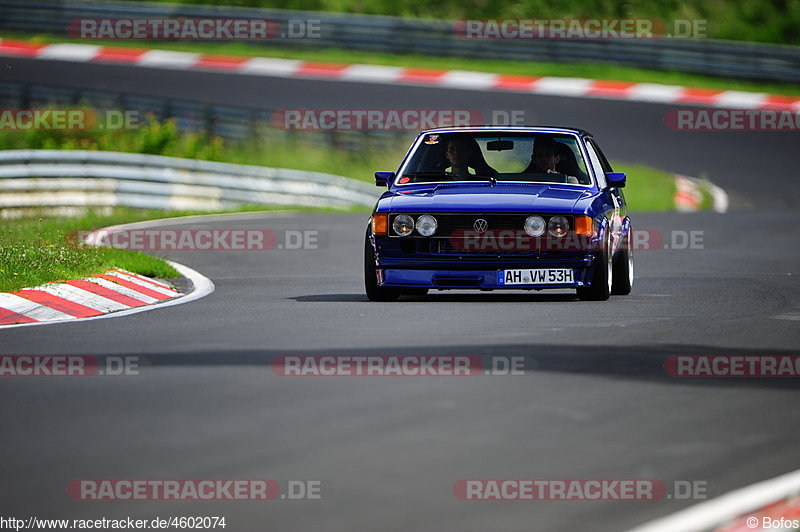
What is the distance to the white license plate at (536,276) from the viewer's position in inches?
429

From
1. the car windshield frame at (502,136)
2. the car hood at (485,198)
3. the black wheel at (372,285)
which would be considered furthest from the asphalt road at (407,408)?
the car windshield frame at (502,136)

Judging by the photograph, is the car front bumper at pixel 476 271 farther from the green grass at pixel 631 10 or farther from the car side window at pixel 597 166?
the green grass at pixel 631 10

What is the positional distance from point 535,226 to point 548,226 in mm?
93

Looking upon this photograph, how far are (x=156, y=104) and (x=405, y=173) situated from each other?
612 inches

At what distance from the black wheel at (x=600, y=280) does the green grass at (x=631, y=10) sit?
28941mm

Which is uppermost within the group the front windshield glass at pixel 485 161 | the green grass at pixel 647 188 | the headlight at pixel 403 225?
the front windshield glass at pixel 485 161

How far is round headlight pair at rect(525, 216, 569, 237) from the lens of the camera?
1093cm

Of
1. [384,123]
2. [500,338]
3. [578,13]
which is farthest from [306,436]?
[578,13]

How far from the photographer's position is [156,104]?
27.0 m

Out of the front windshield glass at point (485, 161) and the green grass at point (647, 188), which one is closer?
the front windshield glass at point (485, 161)

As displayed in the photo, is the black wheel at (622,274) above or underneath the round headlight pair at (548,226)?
underneath

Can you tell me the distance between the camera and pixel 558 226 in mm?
10945

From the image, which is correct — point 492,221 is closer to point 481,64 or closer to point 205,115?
point 205,115

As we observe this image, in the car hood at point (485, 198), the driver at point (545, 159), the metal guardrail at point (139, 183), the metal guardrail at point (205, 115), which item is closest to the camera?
the car hood at point (485, 198)
